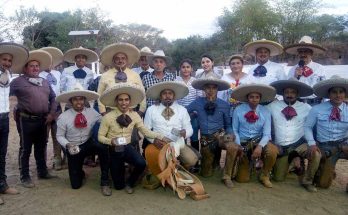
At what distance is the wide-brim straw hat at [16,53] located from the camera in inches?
203

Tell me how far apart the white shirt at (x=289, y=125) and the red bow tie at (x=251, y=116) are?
342 mm

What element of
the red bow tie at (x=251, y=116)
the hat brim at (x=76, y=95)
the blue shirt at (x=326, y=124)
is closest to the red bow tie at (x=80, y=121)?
the hat brim at (x=76, y=95)

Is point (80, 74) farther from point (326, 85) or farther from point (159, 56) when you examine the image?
point (326, 85)

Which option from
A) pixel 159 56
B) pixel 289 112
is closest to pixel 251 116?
pixel 289 112

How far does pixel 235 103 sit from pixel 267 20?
2984cm

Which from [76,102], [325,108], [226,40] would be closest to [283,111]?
[325,108]

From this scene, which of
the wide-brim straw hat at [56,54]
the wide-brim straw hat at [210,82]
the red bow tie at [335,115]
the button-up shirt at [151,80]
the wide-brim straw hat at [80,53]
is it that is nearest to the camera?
the red bow tie at [335,115]

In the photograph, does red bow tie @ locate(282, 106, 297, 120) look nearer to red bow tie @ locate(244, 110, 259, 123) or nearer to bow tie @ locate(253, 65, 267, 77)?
red bow tie @ locate(244, 110, 259, 123)

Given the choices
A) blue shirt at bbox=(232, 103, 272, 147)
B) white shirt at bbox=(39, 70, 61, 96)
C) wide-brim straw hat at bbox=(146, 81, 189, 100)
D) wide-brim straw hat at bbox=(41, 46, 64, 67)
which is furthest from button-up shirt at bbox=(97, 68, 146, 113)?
wide-brim straw hat at bbox=(41, 46, 64, 67)

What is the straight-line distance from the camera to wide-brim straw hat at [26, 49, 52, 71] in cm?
585

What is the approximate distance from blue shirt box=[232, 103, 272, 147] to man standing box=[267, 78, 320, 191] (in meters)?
0.19

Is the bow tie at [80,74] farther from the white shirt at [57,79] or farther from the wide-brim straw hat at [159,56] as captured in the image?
the wide-brim straw hat at [159,56]

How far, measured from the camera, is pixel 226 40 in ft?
Result: 116

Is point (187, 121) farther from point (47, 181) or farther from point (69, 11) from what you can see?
point (69, 11)
